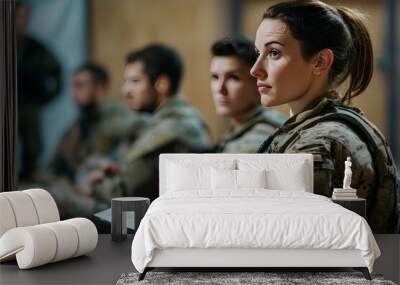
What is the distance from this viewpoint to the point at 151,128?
7309 mm

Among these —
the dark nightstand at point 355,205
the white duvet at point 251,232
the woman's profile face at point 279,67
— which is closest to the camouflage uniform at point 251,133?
the woman's profile face at point 279,67

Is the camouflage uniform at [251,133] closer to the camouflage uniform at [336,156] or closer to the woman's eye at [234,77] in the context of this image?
Answer: the camouflage uniform at [336,156]

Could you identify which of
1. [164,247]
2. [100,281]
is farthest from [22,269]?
[164,247]

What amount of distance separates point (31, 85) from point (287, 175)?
302 cm

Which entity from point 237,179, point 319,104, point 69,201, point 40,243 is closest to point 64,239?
point 40,243

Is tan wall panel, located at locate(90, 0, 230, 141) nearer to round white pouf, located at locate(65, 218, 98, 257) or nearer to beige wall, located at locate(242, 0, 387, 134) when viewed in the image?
beige wall, located at locate(242, 0, 387, 134)

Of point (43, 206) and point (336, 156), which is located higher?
point (336, 156)

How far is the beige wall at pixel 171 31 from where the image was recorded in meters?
7.27

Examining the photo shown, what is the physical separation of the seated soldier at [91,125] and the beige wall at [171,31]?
0.16m

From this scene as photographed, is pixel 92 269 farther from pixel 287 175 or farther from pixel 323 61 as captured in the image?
pixel 323 61

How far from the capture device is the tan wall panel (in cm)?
727

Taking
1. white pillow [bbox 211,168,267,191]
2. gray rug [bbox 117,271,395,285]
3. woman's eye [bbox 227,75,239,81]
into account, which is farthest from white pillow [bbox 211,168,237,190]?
gray rug [bbox 117,271,395,285]

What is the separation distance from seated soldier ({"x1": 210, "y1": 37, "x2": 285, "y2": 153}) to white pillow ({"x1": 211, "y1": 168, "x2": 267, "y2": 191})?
834 millimetres

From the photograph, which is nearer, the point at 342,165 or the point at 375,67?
the point at 342,165
